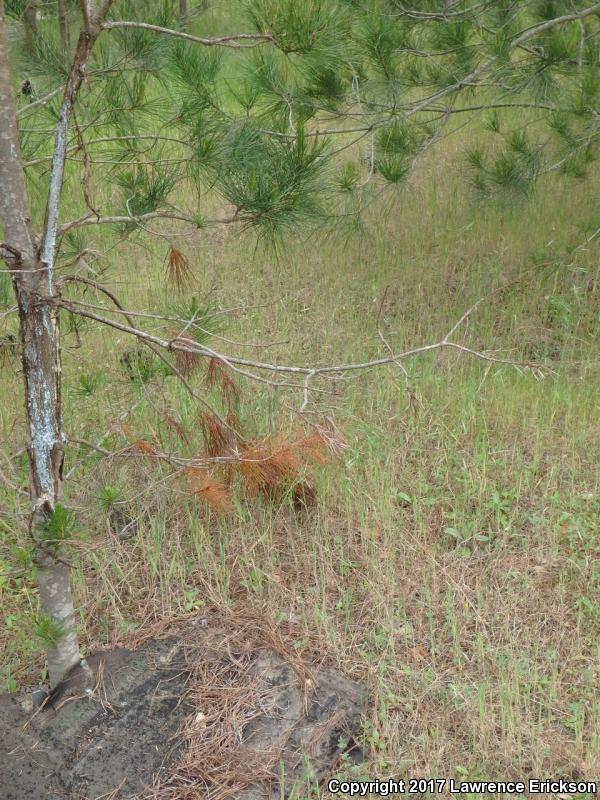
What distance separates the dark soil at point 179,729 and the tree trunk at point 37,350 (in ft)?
0.82

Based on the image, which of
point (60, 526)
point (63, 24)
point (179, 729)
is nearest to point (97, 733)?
point (179, 729)

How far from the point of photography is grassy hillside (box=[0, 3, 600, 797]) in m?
2.41

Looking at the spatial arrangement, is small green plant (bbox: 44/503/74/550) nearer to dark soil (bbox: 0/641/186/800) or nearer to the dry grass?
the dry grass

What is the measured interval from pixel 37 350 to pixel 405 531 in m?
1.53

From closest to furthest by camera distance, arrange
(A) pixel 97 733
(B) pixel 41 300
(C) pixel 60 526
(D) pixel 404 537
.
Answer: (C) pixel 60 526, (B) pixel 41 300, (A) pixel 97 733, (D) pixel 404 537

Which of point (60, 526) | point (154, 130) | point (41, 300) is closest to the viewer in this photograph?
point (60, 526)

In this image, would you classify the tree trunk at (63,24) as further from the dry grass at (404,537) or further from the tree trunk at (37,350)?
the dry grass at (404,537)

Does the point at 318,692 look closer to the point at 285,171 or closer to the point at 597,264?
the point at 285,171

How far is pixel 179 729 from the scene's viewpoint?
7.79 ft

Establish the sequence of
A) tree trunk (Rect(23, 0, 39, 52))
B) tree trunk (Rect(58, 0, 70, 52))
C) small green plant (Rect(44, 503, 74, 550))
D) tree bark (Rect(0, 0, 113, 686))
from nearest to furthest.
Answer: small green plant (Rect(44, 503, 74, 550)) < tree bark (Rect(0, 0, 113, 686)) < tree trunk (Rect(58, 0, 70, 52)) < tree trunk (Rect(23, 0, 39, 52))

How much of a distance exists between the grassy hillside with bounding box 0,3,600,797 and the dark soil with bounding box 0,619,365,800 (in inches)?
5.6

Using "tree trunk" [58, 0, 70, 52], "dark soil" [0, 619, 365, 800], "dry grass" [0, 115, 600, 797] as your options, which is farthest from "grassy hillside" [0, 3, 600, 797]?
"tree trunk" [58, 0, 70, 52]

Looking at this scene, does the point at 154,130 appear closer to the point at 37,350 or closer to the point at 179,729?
the point at 37,350

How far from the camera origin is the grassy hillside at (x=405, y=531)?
2.41m
